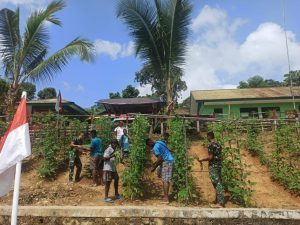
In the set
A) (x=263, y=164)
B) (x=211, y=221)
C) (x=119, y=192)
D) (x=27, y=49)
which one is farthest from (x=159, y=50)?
(x=211, y=221)

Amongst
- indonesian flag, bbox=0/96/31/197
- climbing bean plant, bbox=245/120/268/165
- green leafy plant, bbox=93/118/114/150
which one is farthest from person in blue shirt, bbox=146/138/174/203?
climbing bean plant, bbox=245/120/268/165

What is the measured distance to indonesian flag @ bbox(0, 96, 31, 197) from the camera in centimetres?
450

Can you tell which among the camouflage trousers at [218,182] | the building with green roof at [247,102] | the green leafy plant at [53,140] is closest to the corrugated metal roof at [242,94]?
the building with green roof at [247,102]

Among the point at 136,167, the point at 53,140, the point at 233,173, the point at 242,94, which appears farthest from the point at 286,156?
the point at 242,94

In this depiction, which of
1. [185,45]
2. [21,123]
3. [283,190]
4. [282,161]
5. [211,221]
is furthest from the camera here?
[185,45]

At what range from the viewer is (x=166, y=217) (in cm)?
681

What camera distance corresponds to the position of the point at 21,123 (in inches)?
183

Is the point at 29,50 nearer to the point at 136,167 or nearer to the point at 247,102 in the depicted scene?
the point at 136,167

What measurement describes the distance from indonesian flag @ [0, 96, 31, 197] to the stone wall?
91.7 inches

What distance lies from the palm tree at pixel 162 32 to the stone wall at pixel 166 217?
24.1 ft

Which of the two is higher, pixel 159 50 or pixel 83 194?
pixel 159 50

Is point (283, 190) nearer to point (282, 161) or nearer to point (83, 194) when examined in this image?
point (282, 161)

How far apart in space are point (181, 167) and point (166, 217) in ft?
7.16

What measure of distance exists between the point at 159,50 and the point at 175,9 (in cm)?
163
